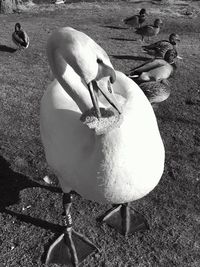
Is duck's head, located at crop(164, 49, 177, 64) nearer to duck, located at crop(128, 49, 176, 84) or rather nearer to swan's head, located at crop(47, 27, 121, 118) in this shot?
duck, located at crop(128, 49, 176, 84)

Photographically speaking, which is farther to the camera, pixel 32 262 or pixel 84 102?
pixel 32 262

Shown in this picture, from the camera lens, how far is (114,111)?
2.75 meters

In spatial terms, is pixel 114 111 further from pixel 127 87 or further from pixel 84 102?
pixel 127 87

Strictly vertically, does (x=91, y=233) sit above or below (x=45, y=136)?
below

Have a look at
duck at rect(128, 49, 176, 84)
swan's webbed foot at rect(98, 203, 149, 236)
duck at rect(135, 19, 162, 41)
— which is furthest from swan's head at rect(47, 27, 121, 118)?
duck at rect(135, 19, 162, 41)

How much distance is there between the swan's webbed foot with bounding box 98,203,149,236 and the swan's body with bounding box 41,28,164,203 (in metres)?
0.85

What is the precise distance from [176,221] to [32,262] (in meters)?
1.58

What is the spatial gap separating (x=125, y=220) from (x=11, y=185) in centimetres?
144

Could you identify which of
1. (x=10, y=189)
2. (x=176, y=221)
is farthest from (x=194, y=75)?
(x=10, y=189)

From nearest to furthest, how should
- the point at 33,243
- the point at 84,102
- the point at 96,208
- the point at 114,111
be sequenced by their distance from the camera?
the point at 114,111 < the point at 84,102 < the point at 33,243 < the point at 96,208

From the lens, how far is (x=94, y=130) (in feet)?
9.19

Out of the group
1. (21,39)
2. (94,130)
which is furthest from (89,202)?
(21,39)

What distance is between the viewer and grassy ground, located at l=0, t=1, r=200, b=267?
3.84 metres

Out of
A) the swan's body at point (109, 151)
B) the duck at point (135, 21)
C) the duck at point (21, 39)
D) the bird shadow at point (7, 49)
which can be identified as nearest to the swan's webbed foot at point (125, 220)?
the swan's body at point (109, 151)
